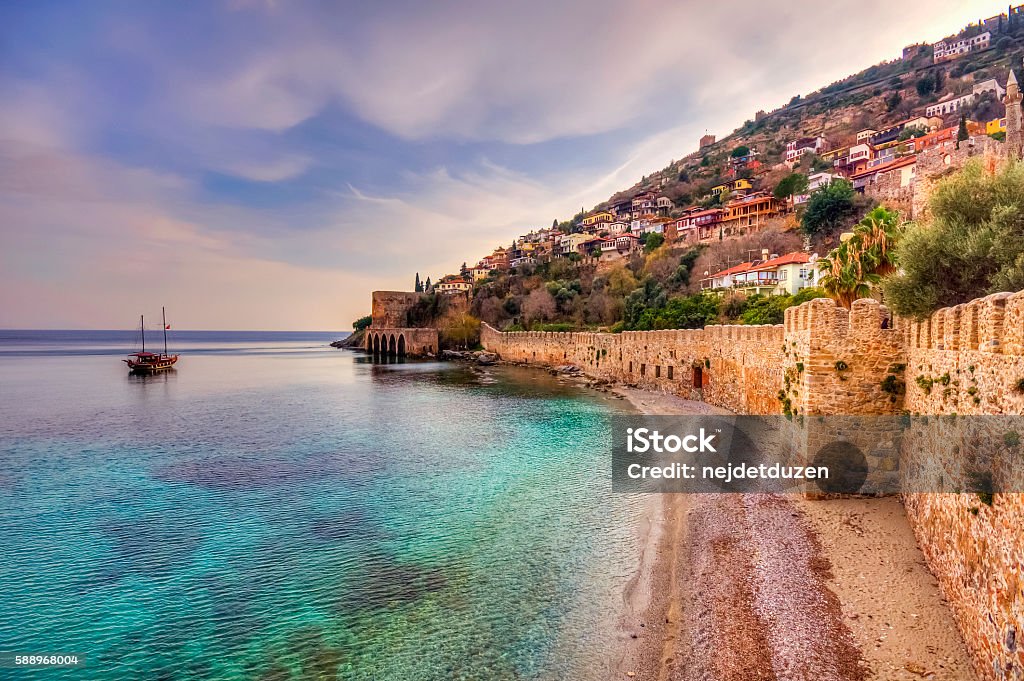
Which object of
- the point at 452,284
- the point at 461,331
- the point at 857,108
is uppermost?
the point at 857,108

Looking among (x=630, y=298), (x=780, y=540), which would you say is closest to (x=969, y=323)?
(x=780, y=540)

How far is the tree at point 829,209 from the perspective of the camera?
49.0m

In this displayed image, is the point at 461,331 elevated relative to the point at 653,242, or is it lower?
lower

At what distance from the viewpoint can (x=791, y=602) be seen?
314 inches

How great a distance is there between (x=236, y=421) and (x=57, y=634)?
68.6 ft

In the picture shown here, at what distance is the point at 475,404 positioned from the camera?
31547 mm

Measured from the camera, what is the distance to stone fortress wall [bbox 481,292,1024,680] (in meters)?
5.14

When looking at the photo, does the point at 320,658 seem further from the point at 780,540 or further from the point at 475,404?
the point at 475,404

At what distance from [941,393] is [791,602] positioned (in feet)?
12.9

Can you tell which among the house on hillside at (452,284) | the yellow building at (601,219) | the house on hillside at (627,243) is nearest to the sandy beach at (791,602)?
the house on hillside at (627,243)

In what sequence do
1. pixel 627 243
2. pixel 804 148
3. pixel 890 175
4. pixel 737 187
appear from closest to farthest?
pixel 890 175 < pixel 627 243 < pixel 737 187 < pixel 804 148

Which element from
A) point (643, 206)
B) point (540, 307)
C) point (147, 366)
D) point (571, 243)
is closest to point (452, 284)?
point (571, 243)

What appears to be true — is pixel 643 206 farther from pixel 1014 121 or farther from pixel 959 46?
pixel 1014 121

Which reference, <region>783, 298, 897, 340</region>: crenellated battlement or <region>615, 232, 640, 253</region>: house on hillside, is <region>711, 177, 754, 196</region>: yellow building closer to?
<region>615, 232, 640, 253</region>: house on hillside
